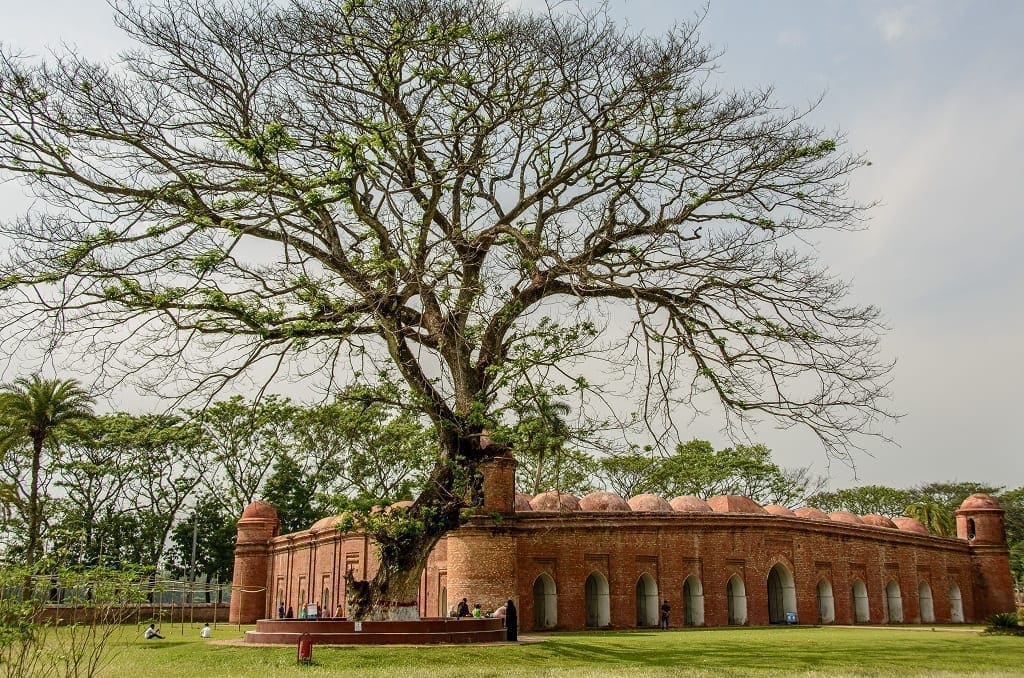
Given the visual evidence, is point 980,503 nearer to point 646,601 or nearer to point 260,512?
point 646,601

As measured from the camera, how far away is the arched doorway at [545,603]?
25219 mm

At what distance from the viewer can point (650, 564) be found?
86.4 feet

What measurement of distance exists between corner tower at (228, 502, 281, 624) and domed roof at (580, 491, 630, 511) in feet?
43.4

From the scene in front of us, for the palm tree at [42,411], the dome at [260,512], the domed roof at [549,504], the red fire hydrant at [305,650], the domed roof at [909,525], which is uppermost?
the palm tree at [42,411]

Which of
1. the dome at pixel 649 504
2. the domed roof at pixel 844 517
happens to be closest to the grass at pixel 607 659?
the dome at pixel 649 504

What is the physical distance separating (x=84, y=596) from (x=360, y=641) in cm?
661

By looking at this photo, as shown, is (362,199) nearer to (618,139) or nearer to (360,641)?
(618,139)

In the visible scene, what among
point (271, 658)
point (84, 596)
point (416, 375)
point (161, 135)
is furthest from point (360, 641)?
point (161, 135)

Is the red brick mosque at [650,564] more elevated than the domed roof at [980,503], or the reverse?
the domed roof at [980,503]

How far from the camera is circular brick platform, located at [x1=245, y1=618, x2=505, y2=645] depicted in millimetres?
15859

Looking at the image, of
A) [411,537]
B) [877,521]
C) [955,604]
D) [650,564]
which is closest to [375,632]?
[411,537]

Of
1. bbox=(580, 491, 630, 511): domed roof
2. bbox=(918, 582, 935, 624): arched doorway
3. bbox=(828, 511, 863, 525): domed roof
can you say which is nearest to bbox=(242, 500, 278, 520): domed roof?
bbox=(580, 491, 630, 511): domed roof

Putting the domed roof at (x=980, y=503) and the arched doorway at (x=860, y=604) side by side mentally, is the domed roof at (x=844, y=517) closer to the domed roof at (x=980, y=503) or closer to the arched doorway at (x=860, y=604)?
the arched doorway at (x=860, y=604)

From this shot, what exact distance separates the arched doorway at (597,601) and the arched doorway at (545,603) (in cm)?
113
